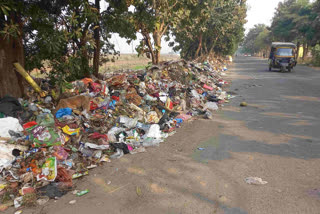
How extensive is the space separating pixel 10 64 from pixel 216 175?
5052mm

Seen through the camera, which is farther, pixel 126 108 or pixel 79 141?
pixel 126 108

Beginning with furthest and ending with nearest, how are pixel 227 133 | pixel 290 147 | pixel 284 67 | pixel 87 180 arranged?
1. pixel 284 67
2. pixel 227 133
3. pixel 290 147
4. pixel 87 180

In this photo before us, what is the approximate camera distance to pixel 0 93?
509cm

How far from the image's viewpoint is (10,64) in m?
5.13

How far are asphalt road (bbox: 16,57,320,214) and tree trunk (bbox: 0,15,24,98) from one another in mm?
3183

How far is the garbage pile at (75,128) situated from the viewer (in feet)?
11.1

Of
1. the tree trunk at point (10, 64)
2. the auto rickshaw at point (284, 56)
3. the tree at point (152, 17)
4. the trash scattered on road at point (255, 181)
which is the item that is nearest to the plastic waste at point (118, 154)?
the trash scattered on road at point (255, 181)

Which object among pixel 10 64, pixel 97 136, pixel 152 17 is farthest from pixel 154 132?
pixel 152 17

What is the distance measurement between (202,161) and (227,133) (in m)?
1.60

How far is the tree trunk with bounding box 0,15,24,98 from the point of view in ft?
16.2

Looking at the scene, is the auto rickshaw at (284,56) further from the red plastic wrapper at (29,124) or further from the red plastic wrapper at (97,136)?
the red plastic wrapper at (29,124)

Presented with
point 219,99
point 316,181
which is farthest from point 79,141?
point 219,99

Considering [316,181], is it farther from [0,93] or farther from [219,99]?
[0,93]

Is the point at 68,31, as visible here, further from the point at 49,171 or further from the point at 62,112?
the point at 49,171
